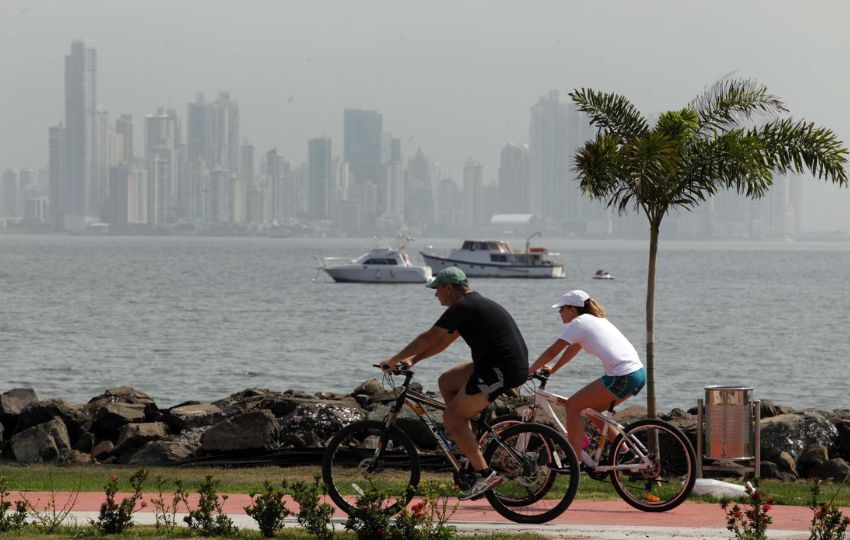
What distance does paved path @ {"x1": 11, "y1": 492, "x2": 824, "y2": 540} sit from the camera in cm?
978

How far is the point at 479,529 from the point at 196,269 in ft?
467

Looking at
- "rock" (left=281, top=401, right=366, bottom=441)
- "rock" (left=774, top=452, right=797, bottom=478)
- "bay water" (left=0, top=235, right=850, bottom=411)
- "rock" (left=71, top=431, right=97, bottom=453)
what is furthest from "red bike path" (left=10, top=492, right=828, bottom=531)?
"bay water" (left=0, top=235, right=850, bottom=411)

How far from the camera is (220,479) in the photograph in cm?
1410

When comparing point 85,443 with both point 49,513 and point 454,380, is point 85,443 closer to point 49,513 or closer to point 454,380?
point 49,513

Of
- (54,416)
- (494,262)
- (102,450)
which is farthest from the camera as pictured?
(494,262)

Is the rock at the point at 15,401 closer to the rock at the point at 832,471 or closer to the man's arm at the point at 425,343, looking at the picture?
the rock at the point at 832,471

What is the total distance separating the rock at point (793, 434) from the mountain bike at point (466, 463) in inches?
292

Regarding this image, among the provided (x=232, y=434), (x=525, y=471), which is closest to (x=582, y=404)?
(x=525, y=471)

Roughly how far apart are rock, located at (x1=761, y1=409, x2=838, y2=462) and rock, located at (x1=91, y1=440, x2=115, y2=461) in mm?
8184

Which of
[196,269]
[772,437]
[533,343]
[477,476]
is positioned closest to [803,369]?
[533,343]

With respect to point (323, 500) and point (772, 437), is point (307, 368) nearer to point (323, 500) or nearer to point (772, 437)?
point (772, 437)

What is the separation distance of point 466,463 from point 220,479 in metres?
4.38

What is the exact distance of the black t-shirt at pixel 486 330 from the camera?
1001 centimetres

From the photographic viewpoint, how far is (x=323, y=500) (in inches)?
448
